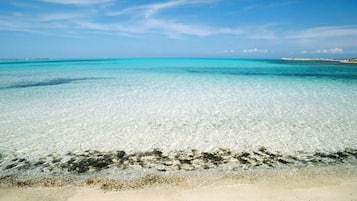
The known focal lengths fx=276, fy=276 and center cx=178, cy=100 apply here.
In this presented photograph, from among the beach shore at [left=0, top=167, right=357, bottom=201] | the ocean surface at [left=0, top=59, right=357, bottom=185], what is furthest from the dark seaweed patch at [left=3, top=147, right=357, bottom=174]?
the beach shore at [left=0, top=167, right=357, bottom=201]

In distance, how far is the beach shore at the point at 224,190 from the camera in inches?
155

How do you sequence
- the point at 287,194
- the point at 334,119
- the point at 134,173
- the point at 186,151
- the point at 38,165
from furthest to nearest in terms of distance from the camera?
the point at 334,119 → the point at 186,151 → the point at 38,165 → the point at 134,173 → the point at 287,194

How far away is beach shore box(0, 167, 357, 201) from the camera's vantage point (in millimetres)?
3941

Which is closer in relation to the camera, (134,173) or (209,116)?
(134,173)

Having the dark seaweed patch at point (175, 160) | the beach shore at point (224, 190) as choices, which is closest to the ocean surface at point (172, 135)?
the dark seaweed patch at point (175, 160)

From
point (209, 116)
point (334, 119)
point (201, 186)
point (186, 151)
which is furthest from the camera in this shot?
point (209, 116)

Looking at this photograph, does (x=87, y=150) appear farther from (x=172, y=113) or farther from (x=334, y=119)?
(x=334, y=119)

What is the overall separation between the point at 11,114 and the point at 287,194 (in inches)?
350

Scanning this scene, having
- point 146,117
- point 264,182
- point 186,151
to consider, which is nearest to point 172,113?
point 146,117

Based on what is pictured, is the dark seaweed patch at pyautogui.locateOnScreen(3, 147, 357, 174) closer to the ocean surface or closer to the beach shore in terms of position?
the ocean surface

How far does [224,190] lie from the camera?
418 cm

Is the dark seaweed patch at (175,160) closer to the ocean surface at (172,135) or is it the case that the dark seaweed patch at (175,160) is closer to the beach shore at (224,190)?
the ocean surface at (172,135)

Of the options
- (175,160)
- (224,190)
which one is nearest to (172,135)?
(175,160)

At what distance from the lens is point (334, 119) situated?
27.4ft
